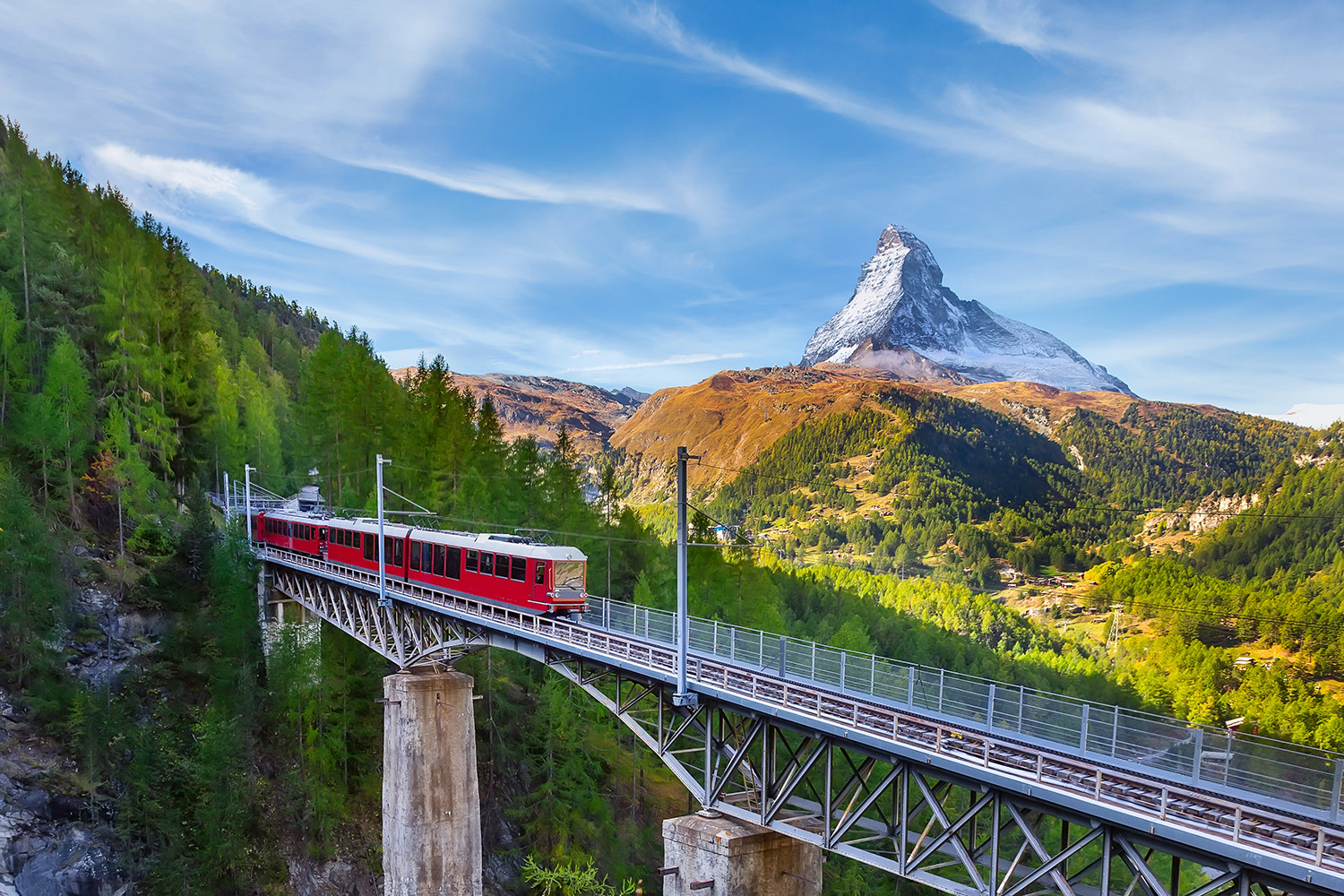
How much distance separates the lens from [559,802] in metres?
35.7

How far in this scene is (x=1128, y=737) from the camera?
44.0ft

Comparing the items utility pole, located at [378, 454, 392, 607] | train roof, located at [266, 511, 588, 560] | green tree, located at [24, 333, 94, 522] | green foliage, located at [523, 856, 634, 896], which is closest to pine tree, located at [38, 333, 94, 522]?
green tree, located at [24, 333, 94, 522]

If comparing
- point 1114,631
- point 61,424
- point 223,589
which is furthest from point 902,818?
point 1114,631

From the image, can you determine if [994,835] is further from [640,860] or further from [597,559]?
[597,559]

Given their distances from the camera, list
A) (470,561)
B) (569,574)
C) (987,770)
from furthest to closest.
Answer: (470,561) → (569,574) → (987,770)

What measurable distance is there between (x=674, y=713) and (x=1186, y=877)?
1225 inches

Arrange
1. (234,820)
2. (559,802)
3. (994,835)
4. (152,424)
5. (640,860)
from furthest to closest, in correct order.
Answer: (152,424)
(640,860)
(559,802)
(234,820)
(994,835)

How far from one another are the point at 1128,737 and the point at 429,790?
71.6 ft

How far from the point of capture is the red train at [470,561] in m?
24.5

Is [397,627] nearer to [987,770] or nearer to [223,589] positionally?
[223,589]

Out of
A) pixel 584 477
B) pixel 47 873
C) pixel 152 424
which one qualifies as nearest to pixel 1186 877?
pixel 584 477

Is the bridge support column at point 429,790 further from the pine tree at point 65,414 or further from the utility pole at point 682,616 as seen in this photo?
the pine tree at point 65,414

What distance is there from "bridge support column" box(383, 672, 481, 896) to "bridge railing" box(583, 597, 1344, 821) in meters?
13.2

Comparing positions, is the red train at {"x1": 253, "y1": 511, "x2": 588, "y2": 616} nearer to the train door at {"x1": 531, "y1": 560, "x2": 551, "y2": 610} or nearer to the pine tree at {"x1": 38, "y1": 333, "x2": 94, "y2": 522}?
the train door at {"x1": 531, "y1": 560, "x2": 551, "y2": 610}
